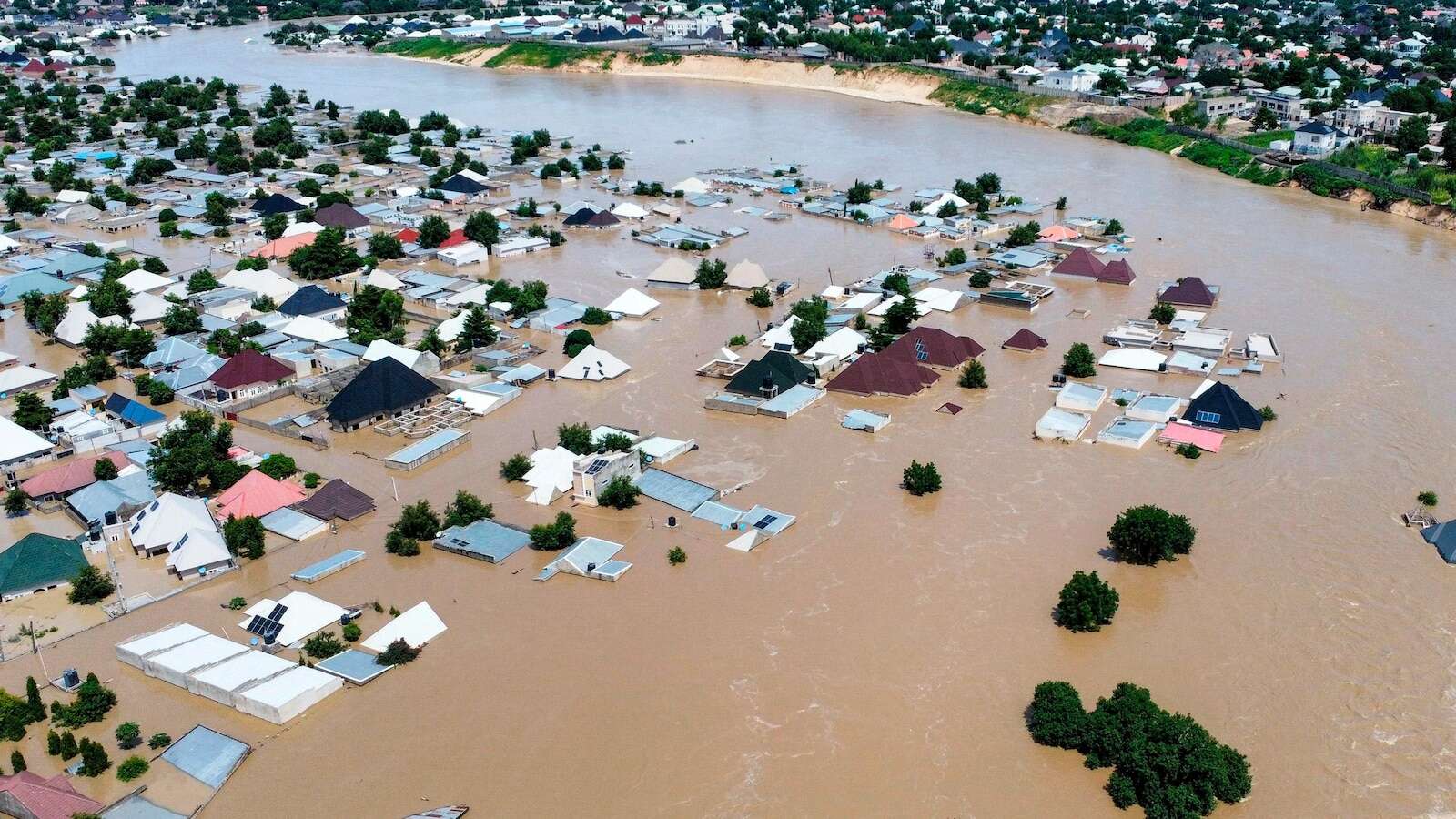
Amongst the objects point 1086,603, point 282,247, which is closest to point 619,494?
point 1086,603

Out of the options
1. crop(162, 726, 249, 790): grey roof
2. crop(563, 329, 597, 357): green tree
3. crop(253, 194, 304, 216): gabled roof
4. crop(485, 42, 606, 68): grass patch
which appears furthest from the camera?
crop(485, 42, 606, 68): grass patch

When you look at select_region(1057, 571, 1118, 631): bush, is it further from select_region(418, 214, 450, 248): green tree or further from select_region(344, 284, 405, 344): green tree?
select_region(418, 214, 450, 248): green tree

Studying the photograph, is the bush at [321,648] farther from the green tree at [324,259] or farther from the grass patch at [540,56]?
the grass patch at [540,56]

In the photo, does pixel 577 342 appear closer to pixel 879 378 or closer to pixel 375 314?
pixel 375 314

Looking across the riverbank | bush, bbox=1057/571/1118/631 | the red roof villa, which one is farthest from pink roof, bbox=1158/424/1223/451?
the riverbank

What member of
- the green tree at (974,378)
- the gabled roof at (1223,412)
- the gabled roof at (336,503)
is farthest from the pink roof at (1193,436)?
the gabled roof at (336,503)

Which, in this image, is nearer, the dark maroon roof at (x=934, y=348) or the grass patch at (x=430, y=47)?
the dark maroon roof at (x=934, y=348)

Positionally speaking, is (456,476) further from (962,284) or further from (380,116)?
(380,116)
